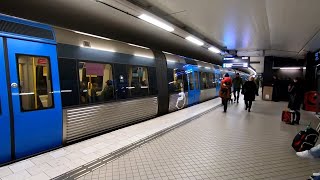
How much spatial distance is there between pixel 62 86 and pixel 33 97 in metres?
0.54

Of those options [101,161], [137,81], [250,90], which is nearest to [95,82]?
[137,81]

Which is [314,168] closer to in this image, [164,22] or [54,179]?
[54,179]

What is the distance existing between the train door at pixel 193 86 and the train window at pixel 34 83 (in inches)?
257

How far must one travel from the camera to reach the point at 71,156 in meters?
3.55

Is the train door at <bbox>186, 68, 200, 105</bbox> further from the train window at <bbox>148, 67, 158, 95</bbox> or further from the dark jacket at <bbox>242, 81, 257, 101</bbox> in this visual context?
the train window at <bbox>148, 67, 158, 95</bbox>

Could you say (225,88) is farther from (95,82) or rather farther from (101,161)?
(101,161)

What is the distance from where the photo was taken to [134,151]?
4.03 metres

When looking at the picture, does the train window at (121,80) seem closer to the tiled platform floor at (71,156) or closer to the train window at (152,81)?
the tiled platform floor at (71,156)

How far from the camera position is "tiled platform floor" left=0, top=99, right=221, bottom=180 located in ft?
9.63

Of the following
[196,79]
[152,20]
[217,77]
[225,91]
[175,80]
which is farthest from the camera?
[217,77]

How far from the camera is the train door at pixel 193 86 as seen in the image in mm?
9578

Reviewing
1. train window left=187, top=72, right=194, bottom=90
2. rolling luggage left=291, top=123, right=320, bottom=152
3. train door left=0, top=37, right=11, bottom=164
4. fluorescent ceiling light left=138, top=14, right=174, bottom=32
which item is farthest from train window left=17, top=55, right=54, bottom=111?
train window left=187, top=72, right=194, bottom=90

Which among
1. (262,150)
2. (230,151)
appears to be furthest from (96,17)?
(262,150)

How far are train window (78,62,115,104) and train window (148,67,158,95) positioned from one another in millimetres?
1714
